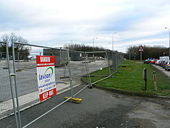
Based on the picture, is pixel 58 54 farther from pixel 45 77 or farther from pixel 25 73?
pixel 45 77

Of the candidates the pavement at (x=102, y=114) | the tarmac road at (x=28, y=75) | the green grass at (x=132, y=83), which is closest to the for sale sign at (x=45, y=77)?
the tarmac road at (x=28, y=75)

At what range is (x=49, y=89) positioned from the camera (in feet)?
14.7

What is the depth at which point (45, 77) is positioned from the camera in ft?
13.9

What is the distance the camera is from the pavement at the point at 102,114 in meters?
4.04

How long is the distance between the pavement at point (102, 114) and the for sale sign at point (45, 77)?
0.75 meters

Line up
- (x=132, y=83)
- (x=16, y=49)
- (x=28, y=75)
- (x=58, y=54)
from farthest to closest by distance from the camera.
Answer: (x=132, y=83), (x=58, y=54), (x=28, y=75), (x=16, y=49)

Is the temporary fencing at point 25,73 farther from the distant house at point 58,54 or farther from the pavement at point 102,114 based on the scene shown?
the pavement at point 102,114

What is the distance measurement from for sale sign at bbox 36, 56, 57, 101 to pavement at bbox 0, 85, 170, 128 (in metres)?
0.75

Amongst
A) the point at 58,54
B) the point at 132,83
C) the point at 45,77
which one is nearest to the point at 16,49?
the point at 45,77

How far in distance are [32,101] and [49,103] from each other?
0.73 m

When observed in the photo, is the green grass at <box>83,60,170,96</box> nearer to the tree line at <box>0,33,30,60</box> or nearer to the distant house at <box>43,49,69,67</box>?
the distant house at <box>43,49,69,67</box>

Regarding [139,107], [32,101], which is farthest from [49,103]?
[139,107]

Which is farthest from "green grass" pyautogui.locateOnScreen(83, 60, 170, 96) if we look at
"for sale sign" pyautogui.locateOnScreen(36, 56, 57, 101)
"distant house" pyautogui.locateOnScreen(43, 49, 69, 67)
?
"for sale sign" pyautogui.locateOnScreen(36, 56, 57, 101)

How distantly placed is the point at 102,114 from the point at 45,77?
2104 millimetres
